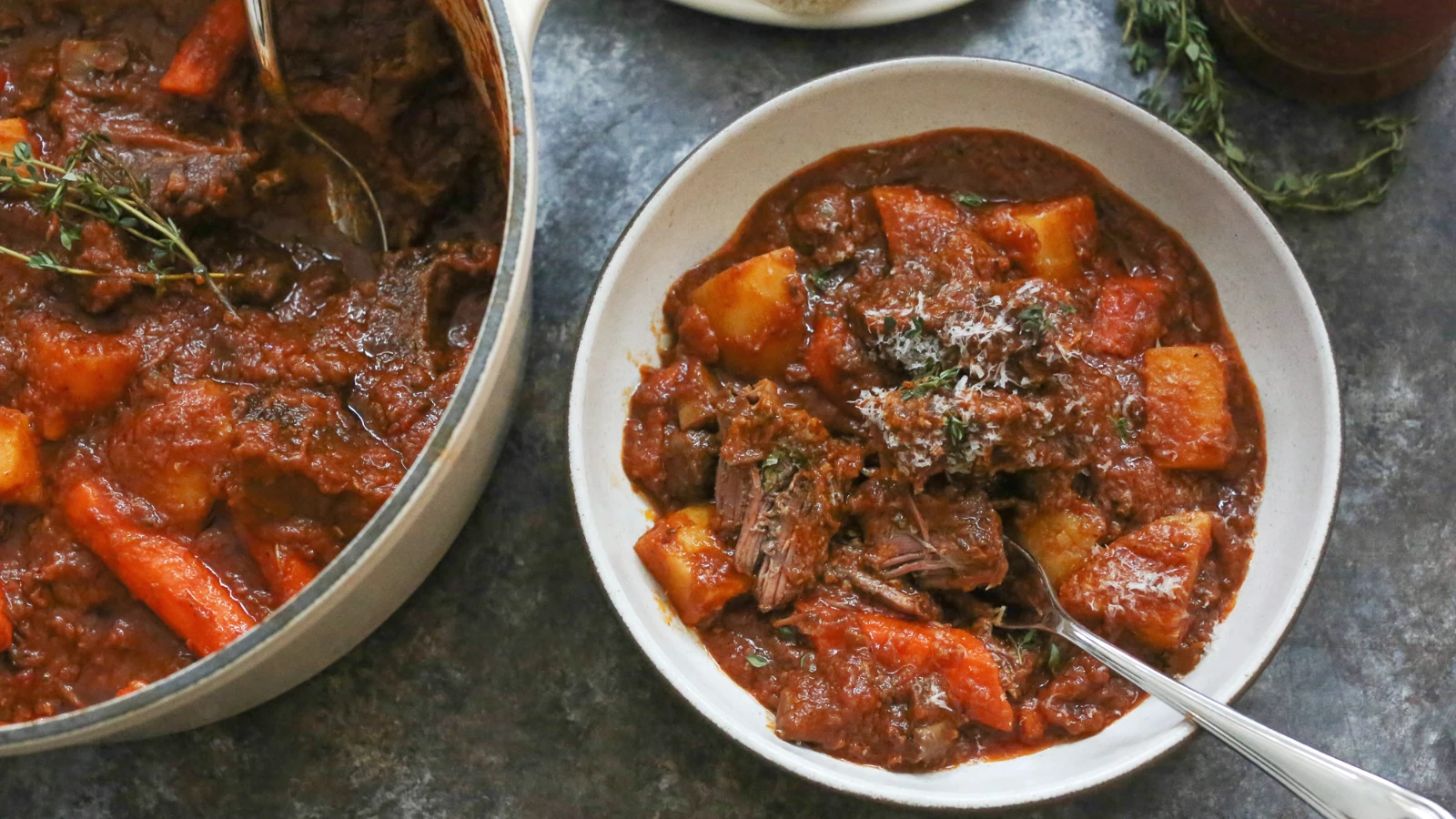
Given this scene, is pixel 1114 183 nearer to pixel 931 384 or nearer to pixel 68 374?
pixel 931 384

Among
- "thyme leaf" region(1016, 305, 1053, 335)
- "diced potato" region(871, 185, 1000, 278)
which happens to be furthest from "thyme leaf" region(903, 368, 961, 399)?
"diced potato" region(871, 185, 1000, 278)

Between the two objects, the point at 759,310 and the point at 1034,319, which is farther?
the point at 759,310

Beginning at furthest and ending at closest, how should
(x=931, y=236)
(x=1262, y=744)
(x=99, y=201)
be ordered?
(x=931, y=236)
(x=99, y=201)
(x=1262, y=744)

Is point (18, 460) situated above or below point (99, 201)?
below

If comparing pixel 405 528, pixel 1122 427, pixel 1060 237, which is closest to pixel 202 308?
pixel 405 528

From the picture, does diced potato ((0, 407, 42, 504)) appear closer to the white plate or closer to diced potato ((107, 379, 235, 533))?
diced potato ((107, 379, 235, 533))

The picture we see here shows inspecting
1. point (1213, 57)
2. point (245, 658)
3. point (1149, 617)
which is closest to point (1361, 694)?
point (1149, 617)
